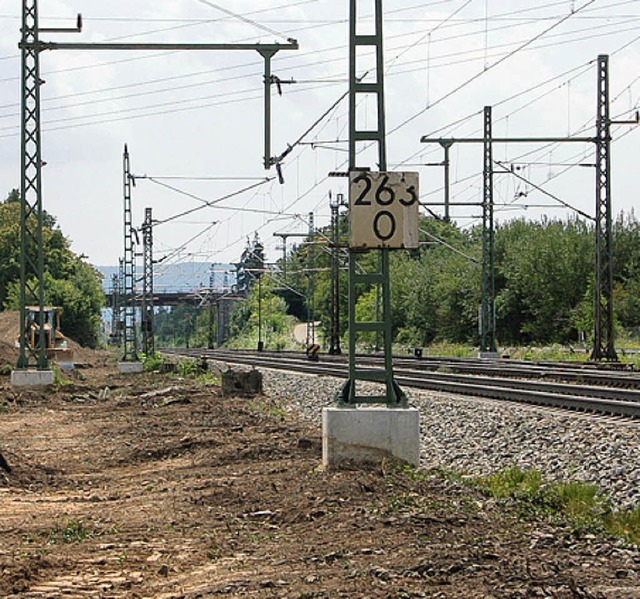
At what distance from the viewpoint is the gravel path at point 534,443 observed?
1188 centimetres

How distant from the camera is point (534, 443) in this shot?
1479 centimetres

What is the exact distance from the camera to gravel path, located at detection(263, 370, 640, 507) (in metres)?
11.9

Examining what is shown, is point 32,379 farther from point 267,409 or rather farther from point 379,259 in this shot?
point 379,259

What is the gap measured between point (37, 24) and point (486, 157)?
73.1 feet

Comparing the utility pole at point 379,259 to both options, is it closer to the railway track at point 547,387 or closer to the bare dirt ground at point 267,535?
the bare dirt ground at point 267,535

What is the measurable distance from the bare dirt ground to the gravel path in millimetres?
1514

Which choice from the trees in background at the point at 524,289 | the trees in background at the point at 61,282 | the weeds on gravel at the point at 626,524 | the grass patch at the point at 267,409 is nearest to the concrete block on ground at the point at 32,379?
the grass patch at the point at 267,409

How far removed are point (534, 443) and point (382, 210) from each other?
422 centimetres

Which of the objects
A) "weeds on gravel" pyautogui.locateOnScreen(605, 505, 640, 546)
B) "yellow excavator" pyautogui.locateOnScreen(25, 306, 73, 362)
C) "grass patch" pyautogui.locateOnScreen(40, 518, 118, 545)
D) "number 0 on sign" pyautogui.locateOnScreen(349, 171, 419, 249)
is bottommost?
"grass patch" pyautogui.locateOnScreen(40, 518, 118, 545)

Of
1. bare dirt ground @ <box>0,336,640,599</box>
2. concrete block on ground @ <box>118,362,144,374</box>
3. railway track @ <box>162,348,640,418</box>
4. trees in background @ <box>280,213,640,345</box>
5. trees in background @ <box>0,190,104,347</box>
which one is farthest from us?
trees in background @ <box>0,190,104,347</box>

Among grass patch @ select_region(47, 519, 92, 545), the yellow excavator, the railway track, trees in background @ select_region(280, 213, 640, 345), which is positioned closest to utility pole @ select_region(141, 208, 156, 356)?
the yellow excavator

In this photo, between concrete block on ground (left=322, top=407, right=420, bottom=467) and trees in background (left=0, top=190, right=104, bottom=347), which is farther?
trees in background (left=0, top=190, right=104, bottom=347)

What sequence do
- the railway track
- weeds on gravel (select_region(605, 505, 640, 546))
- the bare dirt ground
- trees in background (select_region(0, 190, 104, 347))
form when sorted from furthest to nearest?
trees in background (select_region(0, 190, 104, 347)) → the railway track → weeds on gravel (select_region(605, 505, 640, 546)) → the bare dirt ground

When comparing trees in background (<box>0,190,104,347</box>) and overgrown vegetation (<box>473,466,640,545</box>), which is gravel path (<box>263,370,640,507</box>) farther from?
trees in background (<box>0,190,104,347</box>)
